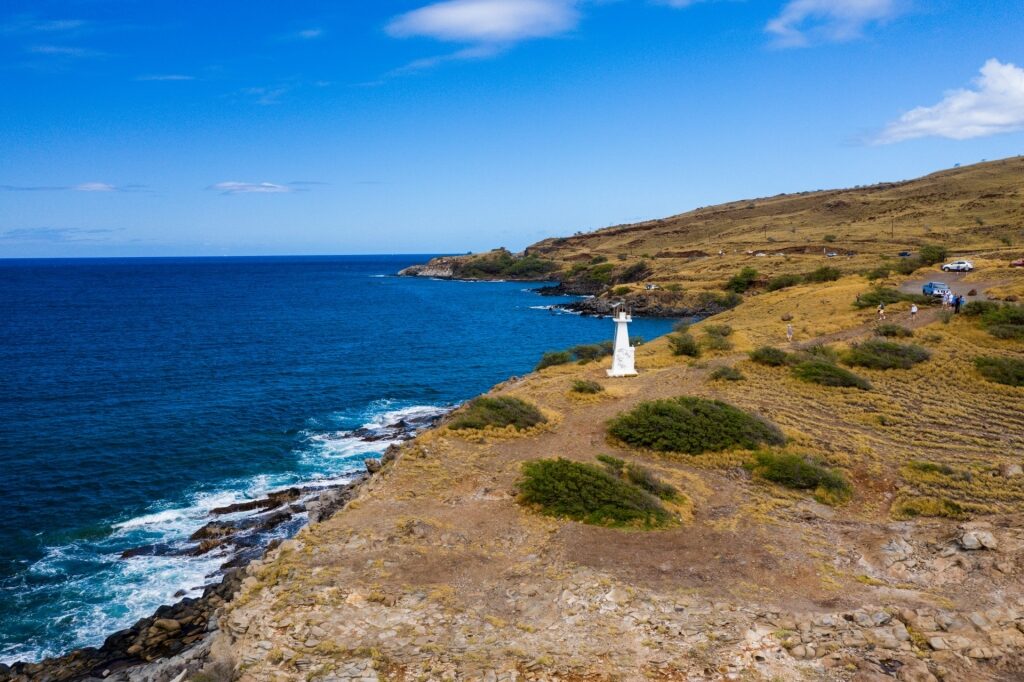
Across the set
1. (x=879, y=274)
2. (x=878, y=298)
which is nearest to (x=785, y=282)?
(x=879, y=274)

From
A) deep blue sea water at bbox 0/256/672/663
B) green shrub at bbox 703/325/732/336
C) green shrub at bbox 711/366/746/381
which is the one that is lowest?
deep blue sea water at bbox 0/256/672/663

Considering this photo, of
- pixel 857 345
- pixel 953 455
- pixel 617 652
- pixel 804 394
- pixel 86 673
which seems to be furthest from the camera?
pixel 857 345

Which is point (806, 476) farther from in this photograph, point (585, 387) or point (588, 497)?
point (585, 387)

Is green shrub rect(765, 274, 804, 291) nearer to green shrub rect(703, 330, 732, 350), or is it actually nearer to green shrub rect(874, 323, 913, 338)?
green shrub rect(703, 330, 732, 350)

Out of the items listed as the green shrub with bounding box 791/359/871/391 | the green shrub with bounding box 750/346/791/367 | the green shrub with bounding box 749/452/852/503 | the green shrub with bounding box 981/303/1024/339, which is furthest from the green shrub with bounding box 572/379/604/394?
the green shrub with bounding box 981/303/1024/339

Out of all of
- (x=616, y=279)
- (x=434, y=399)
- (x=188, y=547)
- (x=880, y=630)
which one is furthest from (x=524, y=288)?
(x=880, y=630)

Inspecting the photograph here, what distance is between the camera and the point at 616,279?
103m

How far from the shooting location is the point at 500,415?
77.3ft

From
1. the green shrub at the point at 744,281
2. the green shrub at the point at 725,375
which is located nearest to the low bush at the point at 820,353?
the green shrub at the point at 725,375

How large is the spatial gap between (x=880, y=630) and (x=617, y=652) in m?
4.68

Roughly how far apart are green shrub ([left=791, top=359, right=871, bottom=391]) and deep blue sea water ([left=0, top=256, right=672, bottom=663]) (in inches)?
791

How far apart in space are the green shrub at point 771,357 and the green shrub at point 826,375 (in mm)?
1611

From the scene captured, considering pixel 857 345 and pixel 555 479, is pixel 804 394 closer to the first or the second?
pixel 857 345

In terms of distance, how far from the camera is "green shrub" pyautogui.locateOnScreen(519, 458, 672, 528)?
1556cm
